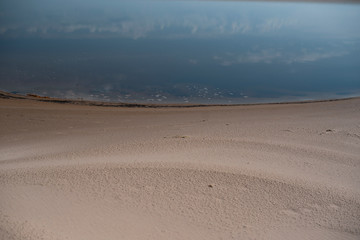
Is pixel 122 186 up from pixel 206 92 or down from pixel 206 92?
down

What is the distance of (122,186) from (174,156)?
659 mm

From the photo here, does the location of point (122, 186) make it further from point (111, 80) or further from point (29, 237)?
point (111, 80)

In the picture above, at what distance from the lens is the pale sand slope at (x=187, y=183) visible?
221 cm

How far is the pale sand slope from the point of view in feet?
7.25

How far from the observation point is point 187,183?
2.69 meters

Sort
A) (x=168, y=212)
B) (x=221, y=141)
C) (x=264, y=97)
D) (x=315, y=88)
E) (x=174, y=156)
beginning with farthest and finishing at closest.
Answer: (x=315, y=88) < (x=264, y=97) < (x=221, y=141) < (x=174, y=156) < (x=168, y=212)


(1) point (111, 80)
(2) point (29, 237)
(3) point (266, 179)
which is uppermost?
(1) point (111, 80)

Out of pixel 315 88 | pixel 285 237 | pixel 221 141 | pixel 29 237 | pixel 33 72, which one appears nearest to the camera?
pixel 29 237

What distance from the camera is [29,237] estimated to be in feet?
6.64

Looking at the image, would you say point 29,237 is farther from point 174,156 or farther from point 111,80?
point 111,80

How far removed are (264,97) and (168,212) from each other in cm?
515

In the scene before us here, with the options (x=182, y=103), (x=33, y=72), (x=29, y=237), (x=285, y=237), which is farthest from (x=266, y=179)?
(x=33, y=72)

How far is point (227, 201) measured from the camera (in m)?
2.49

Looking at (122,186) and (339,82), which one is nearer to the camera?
(122,186)
